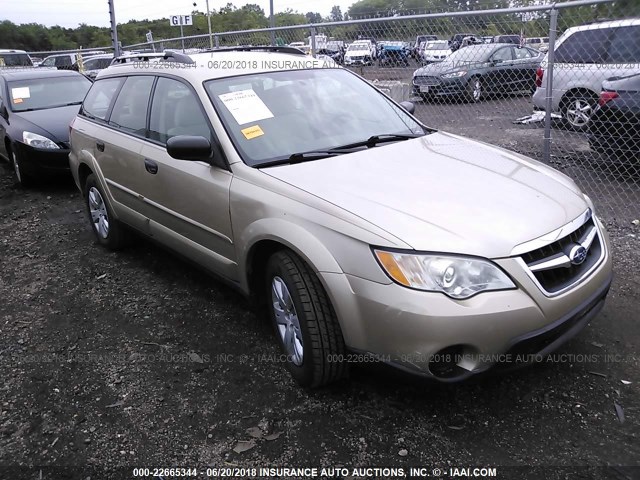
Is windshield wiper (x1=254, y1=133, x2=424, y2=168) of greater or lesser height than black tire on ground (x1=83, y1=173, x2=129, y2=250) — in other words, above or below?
above

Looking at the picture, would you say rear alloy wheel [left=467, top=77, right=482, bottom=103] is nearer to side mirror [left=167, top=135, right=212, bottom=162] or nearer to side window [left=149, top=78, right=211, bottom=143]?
side window [left=149, top=78, right=211, bottom=143]

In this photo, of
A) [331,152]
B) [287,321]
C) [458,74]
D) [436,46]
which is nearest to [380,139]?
[331,152]

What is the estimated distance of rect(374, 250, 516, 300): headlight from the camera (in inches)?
92.1

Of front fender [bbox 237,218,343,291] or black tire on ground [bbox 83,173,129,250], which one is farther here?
black tire on ground [bbox 83,173,129,250]

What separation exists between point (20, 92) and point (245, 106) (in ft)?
20.9

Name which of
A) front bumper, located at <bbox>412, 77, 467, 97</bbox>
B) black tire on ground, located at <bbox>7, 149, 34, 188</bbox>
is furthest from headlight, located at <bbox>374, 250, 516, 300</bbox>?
black tire on ground, located at <bbox>7, 149, 34, 188</bbox>

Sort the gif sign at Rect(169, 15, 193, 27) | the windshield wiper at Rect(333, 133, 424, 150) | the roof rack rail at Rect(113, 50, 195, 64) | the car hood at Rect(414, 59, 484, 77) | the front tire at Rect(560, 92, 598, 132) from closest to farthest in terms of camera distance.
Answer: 1. the windshield wiper at Rect(333, 133, 424, 150)
2. the roof rack rail at Rect(113, 50, 195, 64)
3. the front tire at Rect(560, 92, 598, 132)
4. the car hood at Rect(414, 59, 484, 77)
5. the gif sign at Rect(169, 15, 193, 27)

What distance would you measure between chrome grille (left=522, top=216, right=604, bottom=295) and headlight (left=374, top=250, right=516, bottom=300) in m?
0.20

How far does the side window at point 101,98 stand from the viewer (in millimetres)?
4773

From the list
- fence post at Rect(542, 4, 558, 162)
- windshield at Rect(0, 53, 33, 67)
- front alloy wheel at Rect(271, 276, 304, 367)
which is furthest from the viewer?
windshield at Rect(0, 53, 33, 67)

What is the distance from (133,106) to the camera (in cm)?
437

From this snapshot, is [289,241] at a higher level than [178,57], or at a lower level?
lower

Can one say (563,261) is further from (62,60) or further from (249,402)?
(62,60)

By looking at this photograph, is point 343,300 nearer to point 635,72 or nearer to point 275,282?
point 275,282
